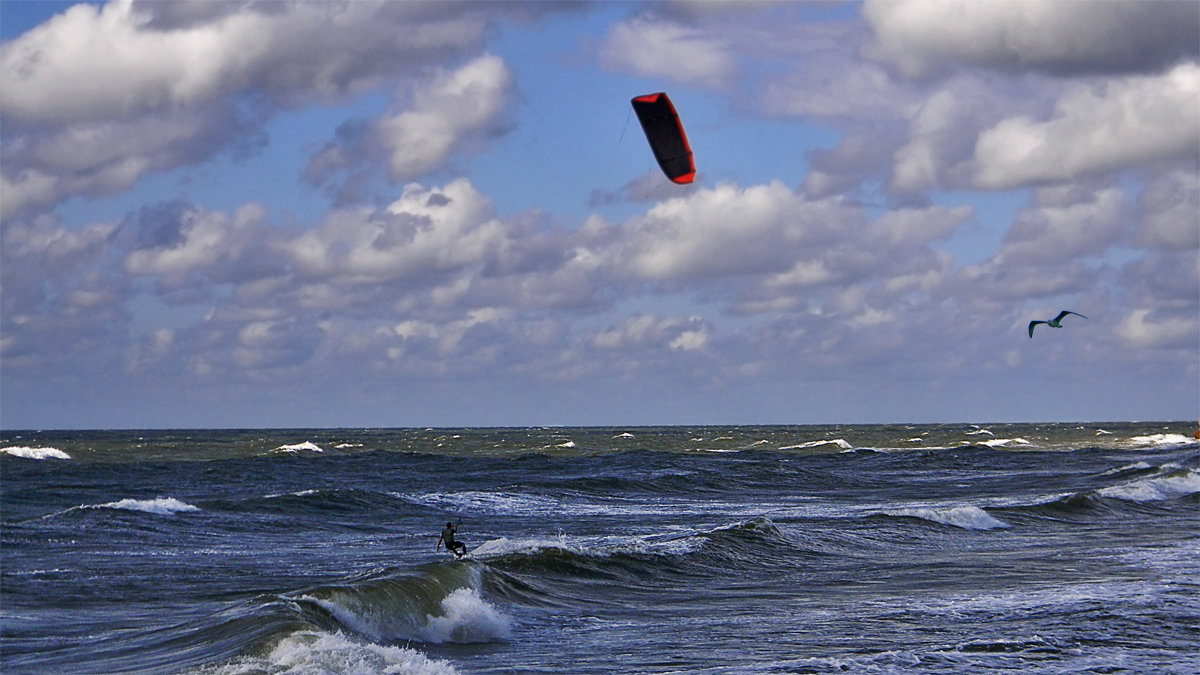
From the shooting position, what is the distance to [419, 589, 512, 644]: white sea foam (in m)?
17.2

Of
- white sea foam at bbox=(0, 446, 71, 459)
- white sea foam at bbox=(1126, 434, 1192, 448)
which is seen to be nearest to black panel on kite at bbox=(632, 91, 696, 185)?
white sea foam at bbox=(0, 446, 71, 459)

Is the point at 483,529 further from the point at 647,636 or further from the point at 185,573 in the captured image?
the point at 647,636

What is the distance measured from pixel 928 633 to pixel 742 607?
3.55m

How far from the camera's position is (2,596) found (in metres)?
20.6

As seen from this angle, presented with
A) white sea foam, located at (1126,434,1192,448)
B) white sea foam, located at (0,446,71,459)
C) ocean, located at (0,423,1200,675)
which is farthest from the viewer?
white sea foam, located at (1126,434,1192,448)

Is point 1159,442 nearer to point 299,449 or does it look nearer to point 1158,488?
point 1158,488

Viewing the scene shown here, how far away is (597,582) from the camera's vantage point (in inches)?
869

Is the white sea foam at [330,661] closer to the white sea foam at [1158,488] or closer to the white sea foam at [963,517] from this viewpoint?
the white sea foam at [963,517]

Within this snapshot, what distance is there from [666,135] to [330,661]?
8801 millimetres

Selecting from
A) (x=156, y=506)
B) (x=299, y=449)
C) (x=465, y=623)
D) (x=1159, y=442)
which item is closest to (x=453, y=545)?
(x=465, y=623)

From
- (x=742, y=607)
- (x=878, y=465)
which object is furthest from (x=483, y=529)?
(x=878, y=465)

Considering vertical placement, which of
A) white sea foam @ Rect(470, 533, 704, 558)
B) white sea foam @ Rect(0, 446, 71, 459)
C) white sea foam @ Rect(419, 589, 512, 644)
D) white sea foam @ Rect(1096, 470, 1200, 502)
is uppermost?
white sea foam @ Rect(0, 446, 71, 459)

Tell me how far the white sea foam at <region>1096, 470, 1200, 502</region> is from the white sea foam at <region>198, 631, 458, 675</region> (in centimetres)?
2894

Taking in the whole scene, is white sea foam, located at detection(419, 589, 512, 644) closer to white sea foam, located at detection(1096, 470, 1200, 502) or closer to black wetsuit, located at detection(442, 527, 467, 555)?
black wetsuit, located at detection(442, 527, 467, 555)
